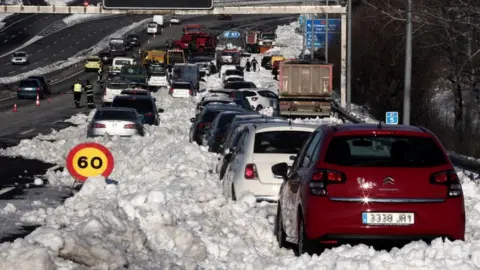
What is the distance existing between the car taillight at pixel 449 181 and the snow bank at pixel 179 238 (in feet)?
1.69

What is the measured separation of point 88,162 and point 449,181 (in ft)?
31.6

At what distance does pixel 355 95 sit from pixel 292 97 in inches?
782

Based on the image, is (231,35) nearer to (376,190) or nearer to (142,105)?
(142,105)

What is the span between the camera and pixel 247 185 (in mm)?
15781

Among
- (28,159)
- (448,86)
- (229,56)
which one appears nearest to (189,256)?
(28,159)

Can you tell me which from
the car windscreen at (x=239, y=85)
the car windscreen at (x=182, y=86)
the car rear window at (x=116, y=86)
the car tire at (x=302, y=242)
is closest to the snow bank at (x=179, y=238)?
the car tire at (x=302, y=242)

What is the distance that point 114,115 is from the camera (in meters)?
32.2

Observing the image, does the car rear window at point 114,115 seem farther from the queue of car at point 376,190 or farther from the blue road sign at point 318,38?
the blue road sign at point 318,38

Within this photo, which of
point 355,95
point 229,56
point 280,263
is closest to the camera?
point 280,263

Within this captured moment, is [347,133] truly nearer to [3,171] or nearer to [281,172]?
[281,172]

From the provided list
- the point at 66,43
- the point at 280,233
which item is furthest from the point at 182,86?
the point at 66,43

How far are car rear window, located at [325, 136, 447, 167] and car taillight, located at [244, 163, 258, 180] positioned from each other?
13.8 ft

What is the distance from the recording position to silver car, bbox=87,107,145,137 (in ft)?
103

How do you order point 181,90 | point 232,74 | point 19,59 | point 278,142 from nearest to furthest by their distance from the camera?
point 278,142
point 181,90
point 232,74
point 19,59
